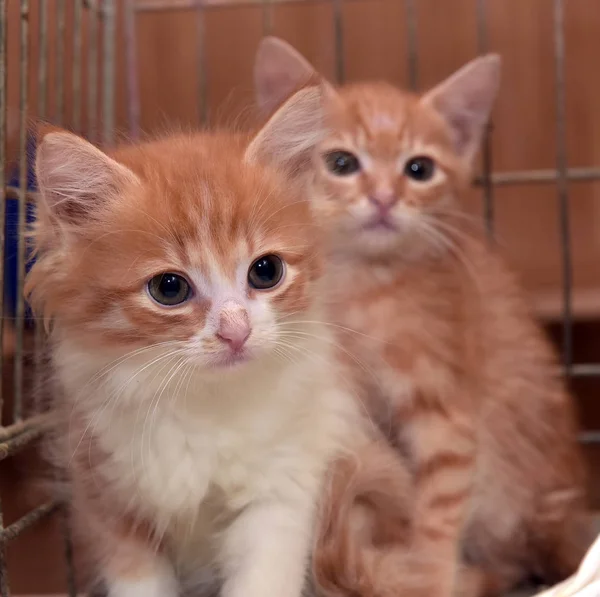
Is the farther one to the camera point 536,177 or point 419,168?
point 536,177

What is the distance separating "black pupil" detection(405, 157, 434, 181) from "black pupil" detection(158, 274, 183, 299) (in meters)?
0.54

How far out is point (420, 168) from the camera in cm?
125

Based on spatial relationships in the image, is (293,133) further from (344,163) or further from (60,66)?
(60,66)

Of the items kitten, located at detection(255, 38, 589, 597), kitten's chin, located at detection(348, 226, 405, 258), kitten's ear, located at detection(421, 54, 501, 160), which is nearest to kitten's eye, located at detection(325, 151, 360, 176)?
kitten, located at detection(255, 38, 589, 597)

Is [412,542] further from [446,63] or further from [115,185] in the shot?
[446,63]

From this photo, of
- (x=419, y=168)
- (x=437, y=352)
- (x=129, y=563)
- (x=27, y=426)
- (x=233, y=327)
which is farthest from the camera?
(x=419, y=168)

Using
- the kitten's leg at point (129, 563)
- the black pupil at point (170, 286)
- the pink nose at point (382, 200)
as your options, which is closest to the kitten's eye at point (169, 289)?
the black pupil at point (170, 286)

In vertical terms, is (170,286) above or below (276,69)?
below

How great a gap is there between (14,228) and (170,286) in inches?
16.3

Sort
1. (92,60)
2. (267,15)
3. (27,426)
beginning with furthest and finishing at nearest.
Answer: (267,15) < (92,60) < (27,426)

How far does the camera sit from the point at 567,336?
4.75 feet

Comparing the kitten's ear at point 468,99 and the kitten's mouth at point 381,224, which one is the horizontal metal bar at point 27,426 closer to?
the kitten's mouth at point 381,224

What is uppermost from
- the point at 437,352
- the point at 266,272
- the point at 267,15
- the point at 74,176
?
the point at 267,15

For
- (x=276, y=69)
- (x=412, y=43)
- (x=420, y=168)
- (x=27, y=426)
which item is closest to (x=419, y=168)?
(x=420, y=168)
